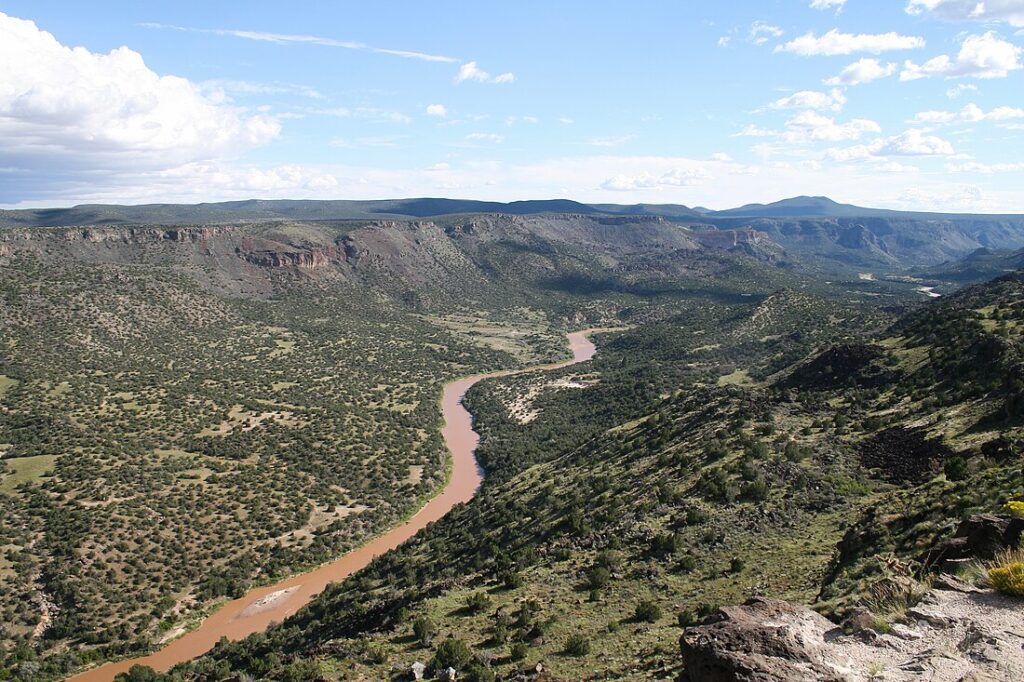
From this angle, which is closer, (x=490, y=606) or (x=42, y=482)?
(x=490, y=606)

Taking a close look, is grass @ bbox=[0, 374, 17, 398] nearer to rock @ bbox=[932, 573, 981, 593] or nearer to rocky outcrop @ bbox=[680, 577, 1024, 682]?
rocky outcrop @ bbox=[680, 577, 1024, 682]

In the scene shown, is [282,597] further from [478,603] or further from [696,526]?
[696,526]

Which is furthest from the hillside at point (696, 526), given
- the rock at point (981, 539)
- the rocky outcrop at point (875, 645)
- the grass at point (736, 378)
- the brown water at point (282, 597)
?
the grass at point (736, 378)

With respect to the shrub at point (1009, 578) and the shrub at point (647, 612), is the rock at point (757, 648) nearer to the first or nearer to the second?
the shrub at point (1009, 578)

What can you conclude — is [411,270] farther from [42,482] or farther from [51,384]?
[42,482]

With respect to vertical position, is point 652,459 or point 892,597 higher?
point 892,597

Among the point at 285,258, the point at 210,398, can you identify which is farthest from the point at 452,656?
the point at 285,258

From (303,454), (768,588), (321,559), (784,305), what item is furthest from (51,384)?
(784,305)
